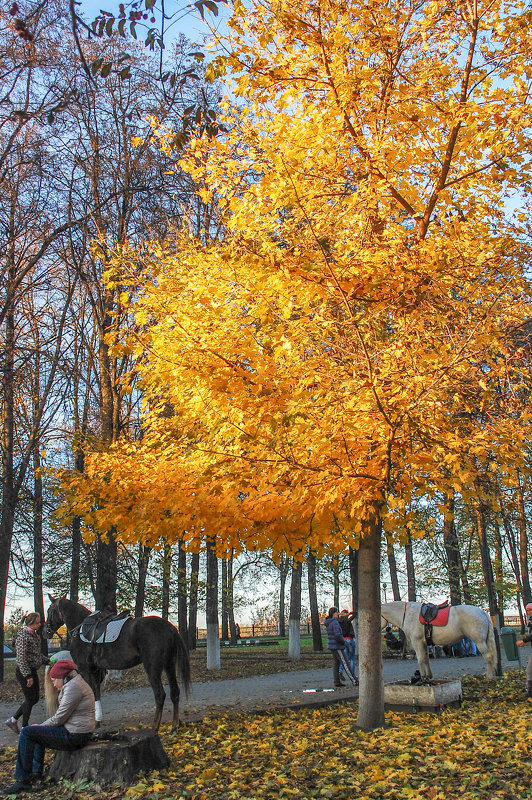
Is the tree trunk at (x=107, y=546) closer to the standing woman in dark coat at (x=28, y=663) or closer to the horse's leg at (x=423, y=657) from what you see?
the standing woman in dark coat at (x=28, y=663)

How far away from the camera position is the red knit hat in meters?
6.63

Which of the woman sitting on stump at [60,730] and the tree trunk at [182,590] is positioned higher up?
the tree trunk at [182,590]

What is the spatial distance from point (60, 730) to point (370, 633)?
411cm

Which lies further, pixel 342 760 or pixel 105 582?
pixel 105 582

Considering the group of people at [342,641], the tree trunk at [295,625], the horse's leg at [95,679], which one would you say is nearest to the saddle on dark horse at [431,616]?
the group of people at [342,641]

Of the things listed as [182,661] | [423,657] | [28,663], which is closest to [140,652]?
[182,661]

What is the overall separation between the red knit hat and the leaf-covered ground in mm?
936

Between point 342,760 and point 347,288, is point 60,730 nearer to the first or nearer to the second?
point 342,760

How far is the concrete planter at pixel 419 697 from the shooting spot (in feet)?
32.4

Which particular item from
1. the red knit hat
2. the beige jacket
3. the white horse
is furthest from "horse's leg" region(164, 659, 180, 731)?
the white horse

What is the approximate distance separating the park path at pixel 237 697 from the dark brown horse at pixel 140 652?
0.40 meters

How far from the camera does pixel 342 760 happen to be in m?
6.96

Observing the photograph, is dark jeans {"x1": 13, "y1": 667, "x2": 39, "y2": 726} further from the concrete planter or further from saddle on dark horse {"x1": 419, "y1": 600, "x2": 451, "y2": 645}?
saddle on dark horse {"x1": 419, "y1": 600, "x2": 451, "y2": 645}

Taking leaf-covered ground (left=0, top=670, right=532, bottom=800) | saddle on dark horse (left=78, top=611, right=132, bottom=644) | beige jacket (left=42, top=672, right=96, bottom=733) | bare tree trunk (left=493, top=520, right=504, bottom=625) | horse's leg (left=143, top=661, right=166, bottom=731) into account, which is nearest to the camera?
leaf-covered ground (left=0, top=670, right=532, bottom=800)
